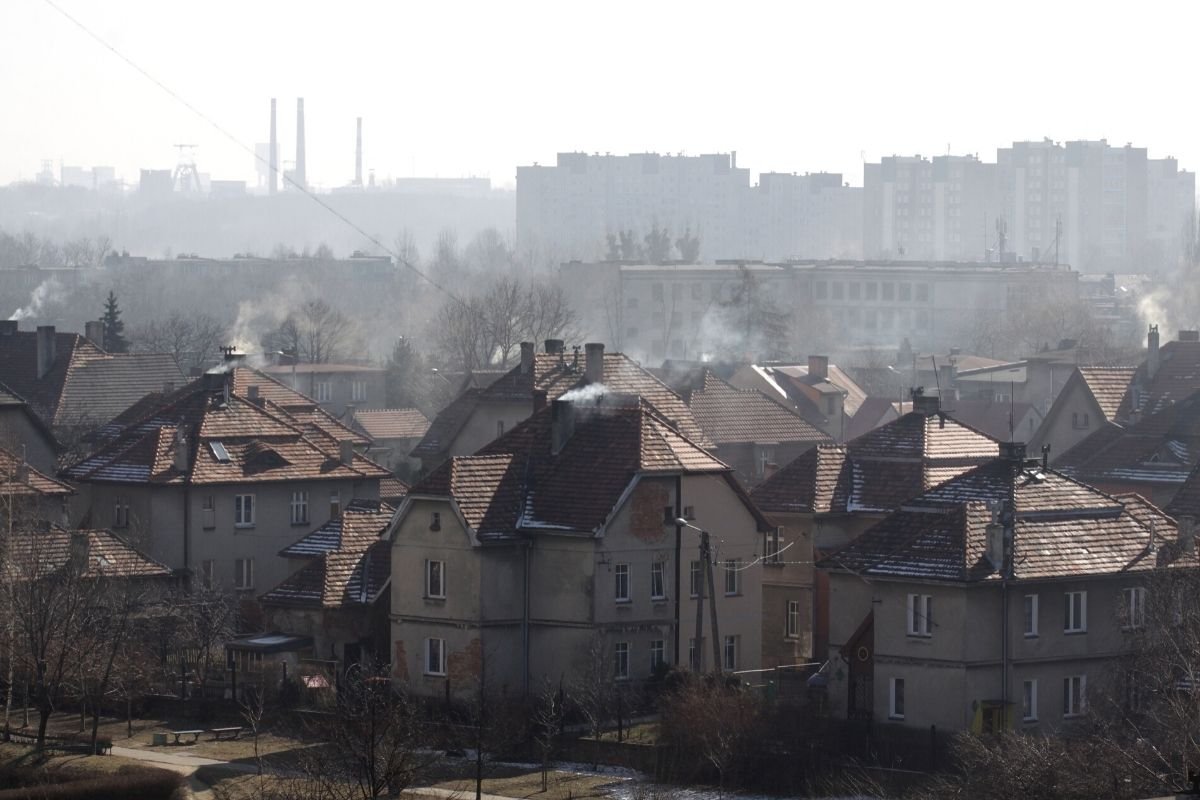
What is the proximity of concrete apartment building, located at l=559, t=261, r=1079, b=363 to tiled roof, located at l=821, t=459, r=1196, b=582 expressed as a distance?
9884cm

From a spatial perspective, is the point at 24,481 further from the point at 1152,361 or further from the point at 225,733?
the point at 1152,361

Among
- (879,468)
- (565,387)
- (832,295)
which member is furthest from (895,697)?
(832,295)

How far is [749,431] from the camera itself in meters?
63.9

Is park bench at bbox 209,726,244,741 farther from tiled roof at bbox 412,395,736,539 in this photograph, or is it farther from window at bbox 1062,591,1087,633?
window at bbox 1062,591,1087,633

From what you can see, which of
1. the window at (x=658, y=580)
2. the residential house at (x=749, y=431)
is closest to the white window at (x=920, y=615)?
the window at (x=658, y=580)

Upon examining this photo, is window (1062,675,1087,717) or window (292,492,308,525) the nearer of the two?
window (1062,675,1087,717)

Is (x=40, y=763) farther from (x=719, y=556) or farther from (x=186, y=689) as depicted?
(x=719, y=556)

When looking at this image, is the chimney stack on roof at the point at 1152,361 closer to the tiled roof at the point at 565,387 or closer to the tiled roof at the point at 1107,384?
the tiled roof at the point at 1107,384

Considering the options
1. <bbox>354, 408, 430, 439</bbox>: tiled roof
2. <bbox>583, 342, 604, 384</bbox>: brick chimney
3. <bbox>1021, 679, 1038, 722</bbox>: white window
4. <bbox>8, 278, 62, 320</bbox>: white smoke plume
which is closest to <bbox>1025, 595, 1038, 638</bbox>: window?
<bbox>1021, 679, 1038, 722</bbox>: white window

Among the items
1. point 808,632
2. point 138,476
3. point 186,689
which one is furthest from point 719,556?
point 138,476

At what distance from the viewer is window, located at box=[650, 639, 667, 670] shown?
141 ft

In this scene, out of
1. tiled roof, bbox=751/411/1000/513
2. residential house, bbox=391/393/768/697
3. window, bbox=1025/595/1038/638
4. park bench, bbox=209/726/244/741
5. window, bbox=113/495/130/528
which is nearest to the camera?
window, bbox=1025/595/1038/638

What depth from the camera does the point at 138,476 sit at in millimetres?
54438

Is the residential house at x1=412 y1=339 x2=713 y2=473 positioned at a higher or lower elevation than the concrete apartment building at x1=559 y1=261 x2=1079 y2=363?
lower
